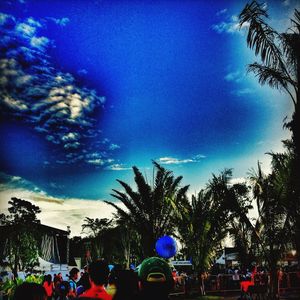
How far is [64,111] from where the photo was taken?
16.2 metres

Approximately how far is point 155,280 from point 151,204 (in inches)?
622

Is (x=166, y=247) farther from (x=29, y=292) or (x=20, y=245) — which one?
(x=20, y=245)

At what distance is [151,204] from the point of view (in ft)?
58.1

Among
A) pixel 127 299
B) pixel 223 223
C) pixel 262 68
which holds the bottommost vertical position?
pixel 127 299

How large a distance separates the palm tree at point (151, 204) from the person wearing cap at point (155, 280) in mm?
15330

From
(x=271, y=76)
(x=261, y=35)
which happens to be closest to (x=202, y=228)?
(x=271, y=76)

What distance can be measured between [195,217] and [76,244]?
181 ft

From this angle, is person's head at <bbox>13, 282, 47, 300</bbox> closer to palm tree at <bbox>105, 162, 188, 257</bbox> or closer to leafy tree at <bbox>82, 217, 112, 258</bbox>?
palm tree at <bbox>105, 162, 188, 257</bbox>

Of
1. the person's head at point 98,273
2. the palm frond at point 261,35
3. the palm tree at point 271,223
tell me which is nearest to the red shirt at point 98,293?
the person's head at point 98,273

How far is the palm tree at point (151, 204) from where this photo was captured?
1769cm

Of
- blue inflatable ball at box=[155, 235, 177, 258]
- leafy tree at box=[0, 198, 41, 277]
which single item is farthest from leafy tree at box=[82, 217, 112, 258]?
blue inflatable ball at box=[155, 235, 177, 258]

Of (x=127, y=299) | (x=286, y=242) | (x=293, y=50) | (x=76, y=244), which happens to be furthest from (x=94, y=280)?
(x=76, y=244)

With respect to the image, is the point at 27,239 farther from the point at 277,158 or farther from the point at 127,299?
the point at 127,299

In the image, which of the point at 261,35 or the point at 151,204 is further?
the point at 151,204
